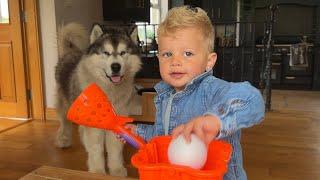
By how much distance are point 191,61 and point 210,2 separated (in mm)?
5306

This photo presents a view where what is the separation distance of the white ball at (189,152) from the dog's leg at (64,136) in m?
2.17

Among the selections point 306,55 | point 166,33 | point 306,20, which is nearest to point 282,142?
point 166,33

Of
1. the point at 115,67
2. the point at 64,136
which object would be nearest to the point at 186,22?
the point at 115,67

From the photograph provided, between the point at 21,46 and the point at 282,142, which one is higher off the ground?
the point at 21,46

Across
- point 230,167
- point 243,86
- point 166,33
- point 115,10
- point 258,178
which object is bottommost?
point 258,178

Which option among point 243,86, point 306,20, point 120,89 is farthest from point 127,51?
point 306,20

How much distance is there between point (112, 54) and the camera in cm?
210

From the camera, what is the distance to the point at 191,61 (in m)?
0.80

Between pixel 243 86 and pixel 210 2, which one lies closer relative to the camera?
pixel 243 86

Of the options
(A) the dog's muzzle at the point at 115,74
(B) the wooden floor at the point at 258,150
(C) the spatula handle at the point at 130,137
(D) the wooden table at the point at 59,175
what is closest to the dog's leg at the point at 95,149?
(B) the wooden floor at the point at 258,150

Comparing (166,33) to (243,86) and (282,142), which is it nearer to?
(243,86)

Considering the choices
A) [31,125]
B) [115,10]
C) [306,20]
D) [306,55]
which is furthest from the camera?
[306,20]

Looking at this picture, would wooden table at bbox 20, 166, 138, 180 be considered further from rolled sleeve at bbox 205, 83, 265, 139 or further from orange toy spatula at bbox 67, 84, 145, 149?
rolled sleeve at bbox 205, 83, 265, 139

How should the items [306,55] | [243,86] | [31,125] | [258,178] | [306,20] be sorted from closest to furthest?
[243,86] < [258,178] < [31,125] < [306,55] < [306,20]
